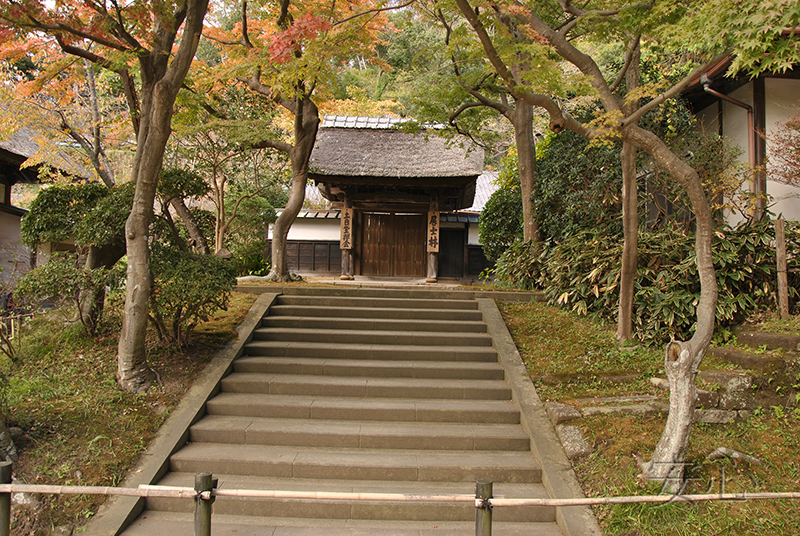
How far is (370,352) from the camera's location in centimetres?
654

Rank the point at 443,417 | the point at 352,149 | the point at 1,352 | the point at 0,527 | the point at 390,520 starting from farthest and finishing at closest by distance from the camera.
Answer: the point at 352,149
the point at 1,352
the point at 443,417
the point at 390,520
the point at 0,527

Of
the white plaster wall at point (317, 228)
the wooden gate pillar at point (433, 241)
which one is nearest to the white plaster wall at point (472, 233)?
the wooden gate pillar at point (433, 241)

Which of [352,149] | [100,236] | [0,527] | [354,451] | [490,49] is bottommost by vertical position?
[354,451]

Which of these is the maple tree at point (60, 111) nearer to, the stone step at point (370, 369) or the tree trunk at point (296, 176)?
the tree trunk at point (296, 176)

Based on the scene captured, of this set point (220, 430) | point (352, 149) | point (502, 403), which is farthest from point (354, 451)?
point (352, 149)

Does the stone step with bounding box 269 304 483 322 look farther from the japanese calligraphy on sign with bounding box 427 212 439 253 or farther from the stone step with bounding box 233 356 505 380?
the japanese calligraphy on sign with bounding box 427 212 439 253

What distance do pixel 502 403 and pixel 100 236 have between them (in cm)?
550

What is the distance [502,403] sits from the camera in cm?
562

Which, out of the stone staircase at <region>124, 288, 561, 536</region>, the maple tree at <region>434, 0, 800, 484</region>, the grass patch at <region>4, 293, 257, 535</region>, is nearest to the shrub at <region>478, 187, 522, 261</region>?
the stone staircase at <region>124, 288, 561, 536</region>

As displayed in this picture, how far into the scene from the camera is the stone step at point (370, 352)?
21.4 feet

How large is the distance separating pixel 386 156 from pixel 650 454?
10992mm

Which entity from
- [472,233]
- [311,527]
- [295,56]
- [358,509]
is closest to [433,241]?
A: [472,233]

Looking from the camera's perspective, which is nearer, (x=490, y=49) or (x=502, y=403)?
(x=490, y=49)

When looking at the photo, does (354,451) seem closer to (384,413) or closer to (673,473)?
(384,413)
